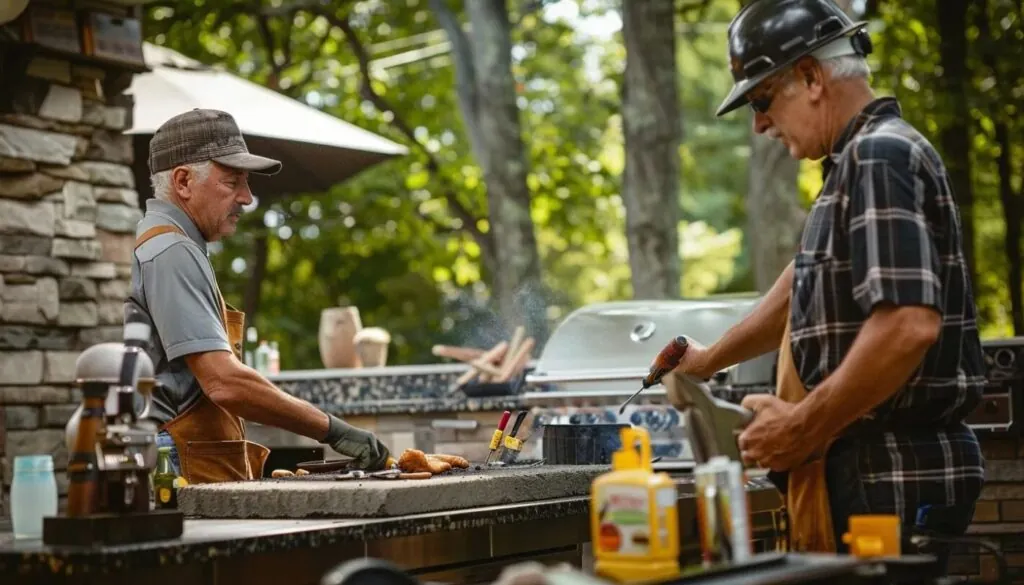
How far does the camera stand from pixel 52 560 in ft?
8.57

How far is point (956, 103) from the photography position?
11227 mm

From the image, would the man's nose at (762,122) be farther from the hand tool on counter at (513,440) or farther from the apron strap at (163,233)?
the apron strap at (163,233)

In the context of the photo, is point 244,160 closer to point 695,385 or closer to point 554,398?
point 695,385

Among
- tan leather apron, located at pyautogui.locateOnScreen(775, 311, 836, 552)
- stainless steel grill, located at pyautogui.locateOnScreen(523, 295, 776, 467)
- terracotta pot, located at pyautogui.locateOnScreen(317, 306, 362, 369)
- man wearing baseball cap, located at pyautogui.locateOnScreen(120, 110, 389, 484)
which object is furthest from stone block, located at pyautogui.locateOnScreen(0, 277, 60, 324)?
tan leather apron, located at pyautogui.locateOnScreen(775, 311, 836, 552)

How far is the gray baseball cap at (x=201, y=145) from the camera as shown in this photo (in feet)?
13.8

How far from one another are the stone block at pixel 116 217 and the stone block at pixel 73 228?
0.08m

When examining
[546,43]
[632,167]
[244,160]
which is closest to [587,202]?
[546,43]

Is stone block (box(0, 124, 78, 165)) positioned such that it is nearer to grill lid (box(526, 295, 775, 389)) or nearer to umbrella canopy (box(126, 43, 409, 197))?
umbrella canopy (box(126, 43, 409, 197))

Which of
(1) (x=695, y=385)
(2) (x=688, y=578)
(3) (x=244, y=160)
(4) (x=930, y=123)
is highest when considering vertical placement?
(4) (x=930, y=123)

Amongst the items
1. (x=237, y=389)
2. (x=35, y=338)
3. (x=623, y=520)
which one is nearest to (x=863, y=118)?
(x=623, y=520)

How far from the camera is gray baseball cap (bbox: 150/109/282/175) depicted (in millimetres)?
4199

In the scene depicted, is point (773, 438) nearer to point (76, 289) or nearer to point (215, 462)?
point (215, 462)

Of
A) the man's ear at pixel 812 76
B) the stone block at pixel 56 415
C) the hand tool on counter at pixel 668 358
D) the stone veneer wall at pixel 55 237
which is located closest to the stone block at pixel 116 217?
the stone veneer wall at pixel 55 237

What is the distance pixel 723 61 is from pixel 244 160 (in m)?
15.7
